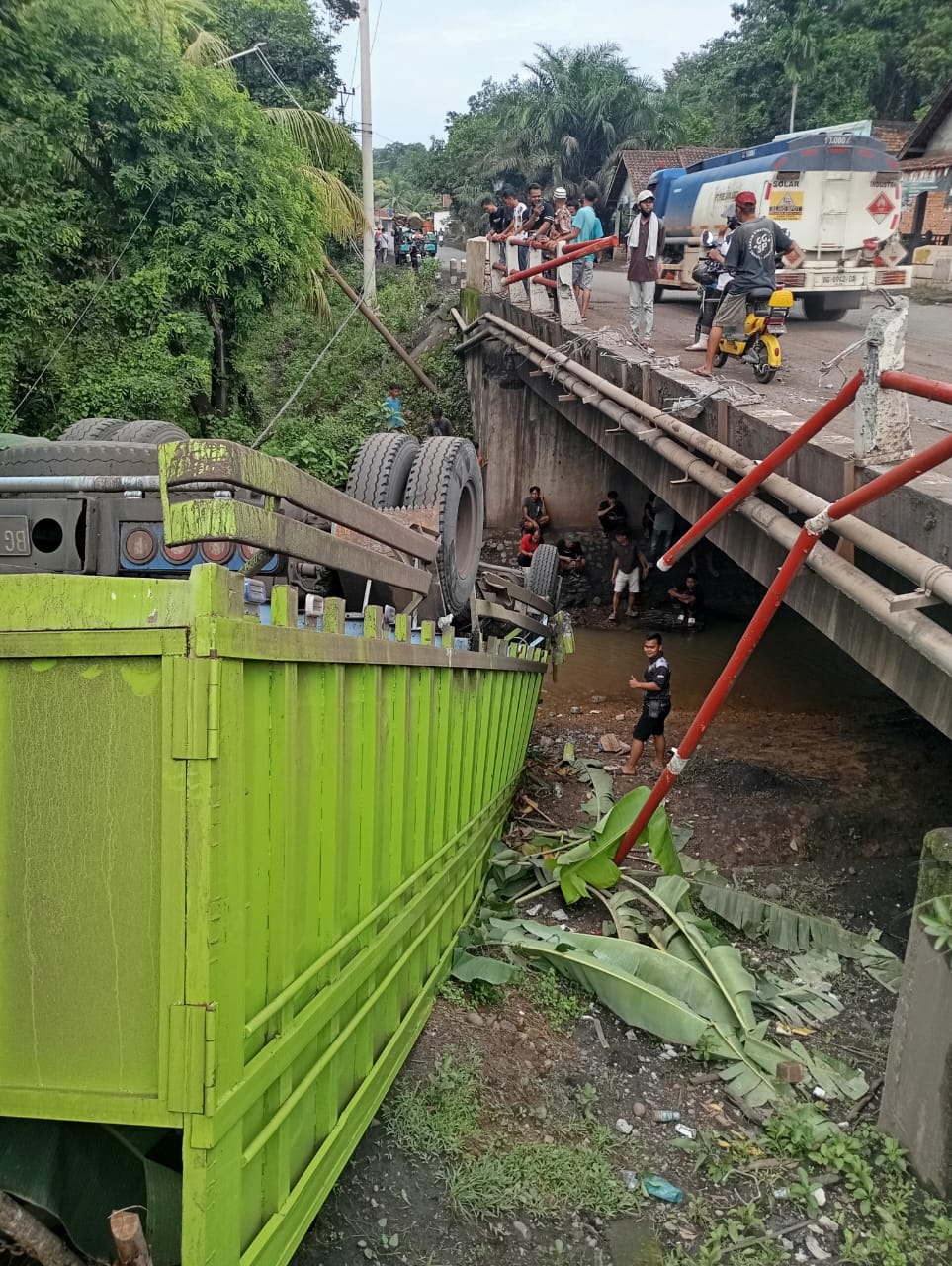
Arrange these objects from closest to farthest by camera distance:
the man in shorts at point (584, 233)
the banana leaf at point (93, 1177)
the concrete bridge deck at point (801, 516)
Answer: the banana leaf at point (93, 1177) < the concrete bridge deck at point (801, 516) < the man in shorts at point (584, 233)

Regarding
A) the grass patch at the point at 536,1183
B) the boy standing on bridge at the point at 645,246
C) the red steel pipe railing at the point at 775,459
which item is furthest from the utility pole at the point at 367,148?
the grass patch at the point at 536,1183

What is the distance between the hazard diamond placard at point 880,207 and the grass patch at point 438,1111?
12914mm

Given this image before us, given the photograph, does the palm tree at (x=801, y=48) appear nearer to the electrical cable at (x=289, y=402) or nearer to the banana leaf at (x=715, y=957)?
the electrical cable at (x=289, y=402)

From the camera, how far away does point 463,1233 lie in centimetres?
306

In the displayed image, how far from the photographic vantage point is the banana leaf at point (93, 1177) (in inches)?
78.8

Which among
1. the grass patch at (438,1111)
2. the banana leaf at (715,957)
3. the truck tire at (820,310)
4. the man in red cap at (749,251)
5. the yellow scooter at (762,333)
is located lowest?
the banana leaf at (715,957)

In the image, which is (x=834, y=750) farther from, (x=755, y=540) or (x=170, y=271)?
(x=170, y=271)

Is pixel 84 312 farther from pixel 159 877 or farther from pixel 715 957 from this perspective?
pixel 159 877

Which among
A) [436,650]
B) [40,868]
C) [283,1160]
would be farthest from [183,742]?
[436,650]

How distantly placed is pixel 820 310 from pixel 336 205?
928 centimetres

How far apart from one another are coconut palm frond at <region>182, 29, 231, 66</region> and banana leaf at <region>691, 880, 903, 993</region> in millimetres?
14943

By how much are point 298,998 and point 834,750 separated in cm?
761

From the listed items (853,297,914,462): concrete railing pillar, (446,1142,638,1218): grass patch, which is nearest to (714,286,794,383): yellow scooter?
(853,297,914,462): concrete railing pillar

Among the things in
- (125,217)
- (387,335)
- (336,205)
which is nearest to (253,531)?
(125,217)
